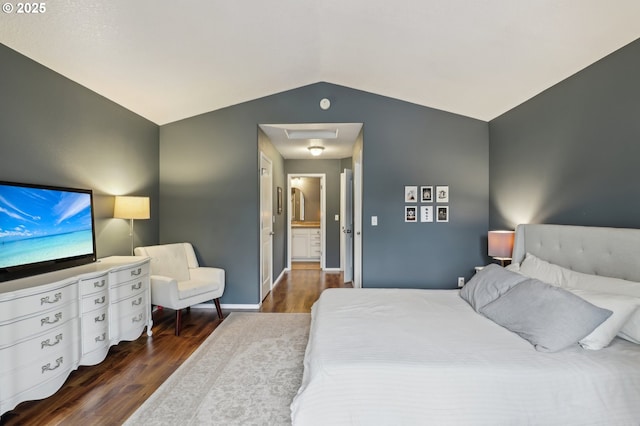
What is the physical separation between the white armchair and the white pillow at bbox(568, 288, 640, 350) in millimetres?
3215

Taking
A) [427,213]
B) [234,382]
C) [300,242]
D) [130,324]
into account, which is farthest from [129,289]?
[300,242]

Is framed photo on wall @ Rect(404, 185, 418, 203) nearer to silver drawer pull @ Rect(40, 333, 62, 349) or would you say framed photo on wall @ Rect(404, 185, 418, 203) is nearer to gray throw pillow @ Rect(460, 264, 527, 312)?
gray throw pillow @ Rect(460, 264, 527, 312)

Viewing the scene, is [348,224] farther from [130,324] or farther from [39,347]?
[39,347]

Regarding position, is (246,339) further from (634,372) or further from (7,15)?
(7,15)

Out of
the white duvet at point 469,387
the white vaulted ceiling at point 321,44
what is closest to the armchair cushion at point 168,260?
the white vaulted ceiling at point 321,44

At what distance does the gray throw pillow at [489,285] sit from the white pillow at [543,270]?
251 mm

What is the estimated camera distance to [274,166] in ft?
17.0

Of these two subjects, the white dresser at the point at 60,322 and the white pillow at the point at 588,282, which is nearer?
the white pillow at the point at 588,282

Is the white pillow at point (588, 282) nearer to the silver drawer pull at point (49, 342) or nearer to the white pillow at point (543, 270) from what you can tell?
the white pillow at point (543, 270)

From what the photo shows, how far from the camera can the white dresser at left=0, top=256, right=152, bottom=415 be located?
5.67 ft

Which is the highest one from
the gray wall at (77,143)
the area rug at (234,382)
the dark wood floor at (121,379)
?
the gray wall at (77,143)

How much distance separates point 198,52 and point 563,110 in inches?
127

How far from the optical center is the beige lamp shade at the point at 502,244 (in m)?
2.98

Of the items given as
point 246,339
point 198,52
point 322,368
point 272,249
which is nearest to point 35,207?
point 198,52
